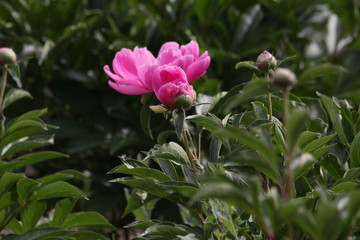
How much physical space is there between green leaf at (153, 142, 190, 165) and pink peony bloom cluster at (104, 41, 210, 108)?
7 cm

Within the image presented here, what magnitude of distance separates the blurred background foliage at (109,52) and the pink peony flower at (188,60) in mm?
633

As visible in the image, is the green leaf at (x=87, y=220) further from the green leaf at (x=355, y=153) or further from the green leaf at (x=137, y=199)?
the green leaf at (x=355, y=153)

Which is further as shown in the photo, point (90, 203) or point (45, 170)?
point (45, 170)

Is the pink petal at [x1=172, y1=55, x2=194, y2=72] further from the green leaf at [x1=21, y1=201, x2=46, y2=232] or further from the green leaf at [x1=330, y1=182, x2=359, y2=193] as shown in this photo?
the green leaf at [x1=21, y1=201, x2=46, y2=232]

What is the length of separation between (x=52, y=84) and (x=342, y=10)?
94 centimetres

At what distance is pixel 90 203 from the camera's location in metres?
1.85

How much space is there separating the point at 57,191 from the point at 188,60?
0.38 meters

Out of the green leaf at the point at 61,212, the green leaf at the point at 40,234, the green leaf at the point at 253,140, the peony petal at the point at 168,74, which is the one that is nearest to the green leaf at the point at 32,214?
the green leaf at the point at 61,212

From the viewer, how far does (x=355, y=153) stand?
3.77 feet

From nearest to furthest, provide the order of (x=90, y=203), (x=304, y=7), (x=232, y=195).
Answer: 1. (x=232, y=195)
2. (x=90, y=203)
3. (x=304, y=7)

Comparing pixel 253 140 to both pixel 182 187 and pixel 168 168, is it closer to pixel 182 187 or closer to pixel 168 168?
pixel 182 187

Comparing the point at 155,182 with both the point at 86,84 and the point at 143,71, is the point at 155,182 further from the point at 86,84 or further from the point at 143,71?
the point at 86,84

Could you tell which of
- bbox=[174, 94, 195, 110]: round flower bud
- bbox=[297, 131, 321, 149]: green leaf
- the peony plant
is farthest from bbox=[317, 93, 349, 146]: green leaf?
bbox=[174, 94, 195, 110]: round flower bud

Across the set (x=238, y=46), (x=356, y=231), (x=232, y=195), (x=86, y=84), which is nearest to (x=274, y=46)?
(x=238, y=46)
